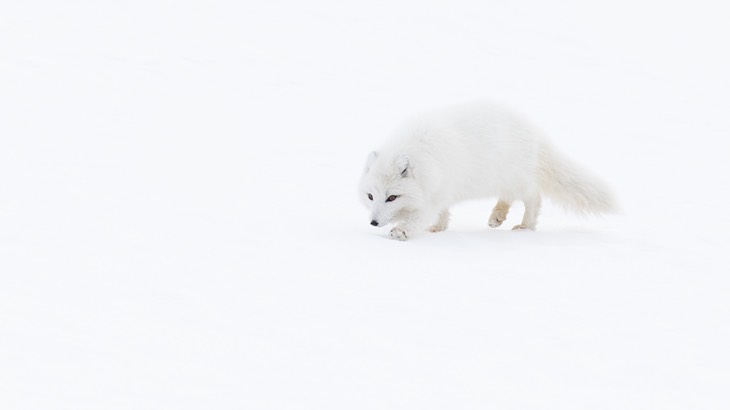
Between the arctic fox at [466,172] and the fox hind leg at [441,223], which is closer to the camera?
the arctic fox at [466,172]

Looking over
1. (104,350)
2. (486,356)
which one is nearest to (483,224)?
(486,356)

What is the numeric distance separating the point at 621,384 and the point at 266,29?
13420mm

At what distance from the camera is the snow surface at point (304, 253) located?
3.59 meters

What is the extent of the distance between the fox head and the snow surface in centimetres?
21

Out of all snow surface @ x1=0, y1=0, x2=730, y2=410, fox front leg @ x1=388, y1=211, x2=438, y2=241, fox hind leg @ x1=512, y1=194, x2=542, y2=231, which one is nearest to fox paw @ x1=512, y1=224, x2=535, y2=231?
fox hind leg @ x1=512, y1=194, x2=542, y2=231

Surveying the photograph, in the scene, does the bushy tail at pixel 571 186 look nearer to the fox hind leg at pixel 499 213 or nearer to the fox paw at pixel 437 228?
the fox hind leg at pixel 499 213

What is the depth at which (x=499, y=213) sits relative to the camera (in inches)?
279

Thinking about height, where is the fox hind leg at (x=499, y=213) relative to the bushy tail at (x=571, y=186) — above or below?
below

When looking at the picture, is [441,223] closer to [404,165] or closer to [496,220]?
[496,220]

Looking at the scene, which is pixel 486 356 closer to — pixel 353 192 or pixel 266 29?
pixel 353 192

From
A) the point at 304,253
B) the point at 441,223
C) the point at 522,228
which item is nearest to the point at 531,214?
the point at 522,228

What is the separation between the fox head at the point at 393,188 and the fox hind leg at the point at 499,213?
3.61ft

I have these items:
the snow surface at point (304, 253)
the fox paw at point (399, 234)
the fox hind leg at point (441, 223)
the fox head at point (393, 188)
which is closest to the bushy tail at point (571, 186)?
the snow surface at point (304, 253)

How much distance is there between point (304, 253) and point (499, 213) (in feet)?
7.65
